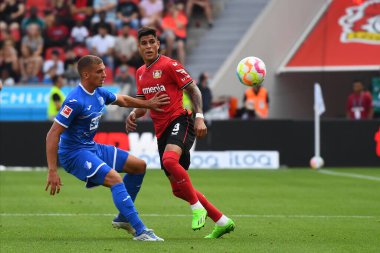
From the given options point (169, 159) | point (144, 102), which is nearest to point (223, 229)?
point (169, 159)

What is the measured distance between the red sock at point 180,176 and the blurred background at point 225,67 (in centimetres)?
1307

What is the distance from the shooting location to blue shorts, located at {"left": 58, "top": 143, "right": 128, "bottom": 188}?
10.8 meters

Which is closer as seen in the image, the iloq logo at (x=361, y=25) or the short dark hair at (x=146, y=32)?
the short dark hair at (x=146, y=32)

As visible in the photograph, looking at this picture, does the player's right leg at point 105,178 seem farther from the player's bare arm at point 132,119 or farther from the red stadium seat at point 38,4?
the red stadium seat at point 38,4

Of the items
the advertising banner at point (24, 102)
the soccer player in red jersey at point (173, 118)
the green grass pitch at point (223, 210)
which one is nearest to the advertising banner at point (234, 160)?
the green grass pitch at point (223, 210)

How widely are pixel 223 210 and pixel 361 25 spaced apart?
1472 centimetres

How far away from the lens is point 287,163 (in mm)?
24797

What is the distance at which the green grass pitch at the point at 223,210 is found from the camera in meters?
10.4

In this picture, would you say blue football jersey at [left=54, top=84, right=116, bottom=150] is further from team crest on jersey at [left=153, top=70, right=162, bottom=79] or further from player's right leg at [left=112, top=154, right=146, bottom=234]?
team crest on jersey at [left=153, top=70, right=162, bottom=79]

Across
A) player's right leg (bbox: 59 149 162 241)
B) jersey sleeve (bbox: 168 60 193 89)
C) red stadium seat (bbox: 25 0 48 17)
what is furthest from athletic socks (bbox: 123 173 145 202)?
red stadium seat (bbox: 25 0 48 17)

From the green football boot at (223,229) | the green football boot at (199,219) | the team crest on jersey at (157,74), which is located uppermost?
the team crest on jersey at (157,74)

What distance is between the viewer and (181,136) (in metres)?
11.4

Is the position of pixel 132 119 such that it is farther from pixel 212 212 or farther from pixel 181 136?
pixel 212 212

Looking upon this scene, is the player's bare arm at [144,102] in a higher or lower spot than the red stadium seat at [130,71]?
higher
